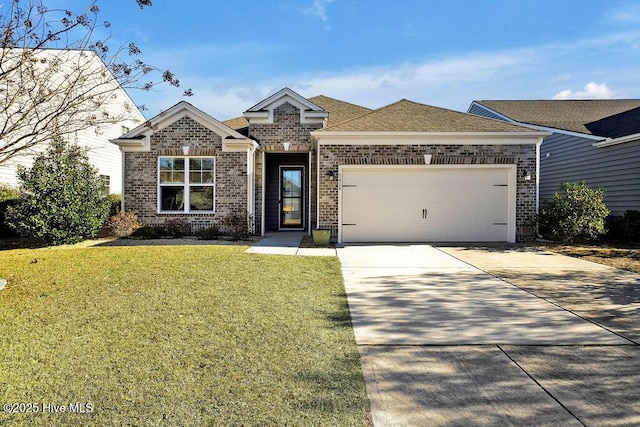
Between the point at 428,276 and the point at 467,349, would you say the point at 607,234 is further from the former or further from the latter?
the point at 467,349

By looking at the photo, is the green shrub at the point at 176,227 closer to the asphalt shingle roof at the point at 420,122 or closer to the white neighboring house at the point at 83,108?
the white neighboring house at the point at 83,108

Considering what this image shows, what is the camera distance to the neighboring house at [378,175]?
1179cm

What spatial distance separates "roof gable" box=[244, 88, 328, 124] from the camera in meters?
14.0

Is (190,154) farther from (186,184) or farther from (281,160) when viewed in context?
(281,160)

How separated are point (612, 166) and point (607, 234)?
8.41ft

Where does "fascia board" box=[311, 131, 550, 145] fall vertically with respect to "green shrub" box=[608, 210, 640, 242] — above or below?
above

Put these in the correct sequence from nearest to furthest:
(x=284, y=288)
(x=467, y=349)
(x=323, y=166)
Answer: (x=467, y=349), (x=284, y=288), (x=323, y=166)

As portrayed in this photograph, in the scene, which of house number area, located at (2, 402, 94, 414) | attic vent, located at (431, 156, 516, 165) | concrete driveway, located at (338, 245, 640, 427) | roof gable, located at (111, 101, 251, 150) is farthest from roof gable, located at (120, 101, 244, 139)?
house number area, located at (2, 402, 94, 414)

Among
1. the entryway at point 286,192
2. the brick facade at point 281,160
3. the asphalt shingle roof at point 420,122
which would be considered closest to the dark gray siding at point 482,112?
the asphalt shingle roof at point 420,122

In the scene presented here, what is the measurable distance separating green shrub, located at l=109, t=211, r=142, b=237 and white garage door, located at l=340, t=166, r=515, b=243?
21.4 feet

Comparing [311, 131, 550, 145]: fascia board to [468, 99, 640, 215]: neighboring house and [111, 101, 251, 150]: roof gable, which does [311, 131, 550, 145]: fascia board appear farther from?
[468, 99, 640, 215]: neighboring house

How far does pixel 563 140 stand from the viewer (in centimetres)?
1623

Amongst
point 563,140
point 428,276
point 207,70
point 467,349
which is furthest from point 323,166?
point 563,140

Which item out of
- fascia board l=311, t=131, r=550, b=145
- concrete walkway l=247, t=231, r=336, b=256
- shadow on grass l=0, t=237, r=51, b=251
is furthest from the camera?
fascia board l=311, t=131, r=550, b=145
